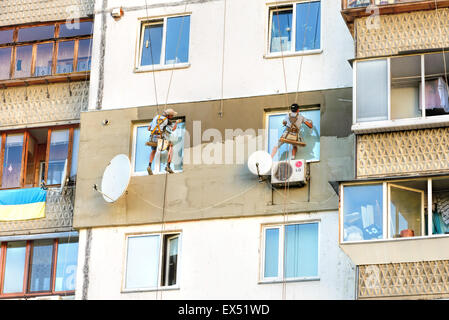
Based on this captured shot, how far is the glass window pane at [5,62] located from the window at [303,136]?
7.45 m

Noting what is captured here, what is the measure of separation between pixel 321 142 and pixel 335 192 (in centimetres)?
132

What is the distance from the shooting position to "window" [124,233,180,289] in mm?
32281

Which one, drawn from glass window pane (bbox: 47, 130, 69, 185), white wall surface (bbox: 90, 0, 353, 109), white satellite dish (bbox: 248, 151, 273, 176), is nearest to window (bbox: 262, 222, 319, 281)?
white satellite dish (bbox: 248, 151, 273, 176)

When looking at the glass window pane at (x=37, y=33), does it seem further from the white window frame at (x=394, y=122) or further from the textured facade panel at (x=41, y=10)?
the white window frame at (x=394, y=122)

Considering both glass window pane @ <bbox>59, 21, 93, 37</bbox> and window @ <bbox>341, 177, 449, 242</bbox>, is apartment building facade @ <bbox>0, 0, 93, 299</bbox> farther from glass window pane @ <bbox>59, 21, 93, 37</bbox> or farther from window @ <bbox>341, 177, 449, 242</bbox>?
window @ <bbox>341, 177, 449, 242</bbox>

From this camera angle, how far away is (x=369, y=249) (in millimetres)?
29297

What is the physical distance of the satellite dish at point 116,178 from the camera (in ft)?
107

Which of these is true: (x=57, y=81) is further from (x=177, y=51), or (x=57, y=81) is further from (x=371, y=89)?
(x=371, y=89)

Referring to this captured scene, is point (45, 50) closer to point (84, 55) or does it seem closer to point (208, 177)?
point (84, 55)

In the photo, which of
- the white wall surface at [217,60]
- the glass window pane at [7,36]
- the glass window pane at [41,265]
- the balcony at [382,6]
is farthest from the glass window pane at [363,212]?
the glass window pane at [7,36]
